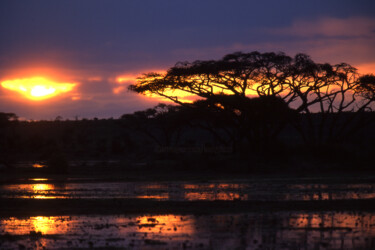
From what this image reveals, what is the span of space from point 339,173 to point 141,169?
14298 millimetres

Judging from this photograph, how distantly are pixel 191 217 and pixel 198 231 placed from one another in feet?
9.65

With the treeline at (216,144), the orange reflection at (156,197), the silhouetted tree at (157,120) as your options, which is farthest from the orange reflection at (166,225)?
the silhouetted tree at (157,120)

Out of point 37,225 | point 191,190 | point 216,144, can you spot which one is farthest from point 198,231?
point 216,144

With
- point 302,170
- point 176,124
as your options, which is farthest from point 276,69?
point 176,124

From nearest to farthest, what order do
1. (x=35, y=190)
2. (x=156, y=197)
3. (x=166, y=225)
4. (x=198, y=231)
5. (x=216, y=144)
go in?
1. (x=198, y=231)
2. (x=166, y=225)
3. (x=156, y=197)
4. (x=35, y=190)
5. (x=216, y=144)

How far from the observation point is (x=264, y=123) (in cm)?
4962

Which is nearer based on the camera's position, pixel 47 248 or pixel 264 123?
pixel 47 248

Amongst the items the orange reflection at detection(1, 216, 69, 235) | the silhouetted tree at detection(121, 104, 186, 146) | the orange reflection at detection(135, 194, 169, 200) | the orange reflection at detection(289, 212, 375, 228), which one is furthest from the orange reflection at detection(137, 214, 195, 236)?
the silhouetted tree at detection(121, 104, 186, 146)

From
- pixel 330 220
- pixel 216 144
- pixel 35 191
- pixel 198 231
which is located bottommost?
pixel 198 231

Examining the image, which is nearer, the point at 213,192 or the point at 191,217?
the point at 191,217

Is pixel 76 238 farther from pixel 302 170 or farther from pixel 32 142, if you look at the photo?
pixel 32 142

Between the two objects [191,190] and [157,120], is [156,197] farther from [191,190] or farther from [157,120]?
[157,120]

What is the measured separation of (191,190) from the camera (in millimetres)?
30016

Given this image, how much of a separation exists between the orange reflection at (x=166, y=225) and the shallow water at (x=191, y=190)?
5.88 m
